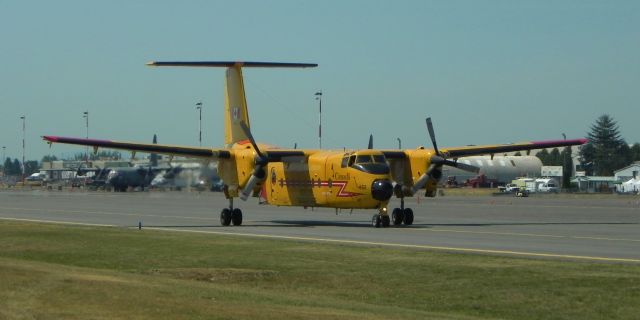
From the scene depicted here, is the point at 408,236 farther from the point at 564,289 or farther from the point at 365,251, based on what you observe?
the point at 564,289

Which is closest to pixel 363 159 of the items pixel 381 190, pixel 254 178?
pixel 381 190

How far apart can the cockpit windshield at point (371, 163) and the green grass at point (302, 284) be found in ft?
30.0

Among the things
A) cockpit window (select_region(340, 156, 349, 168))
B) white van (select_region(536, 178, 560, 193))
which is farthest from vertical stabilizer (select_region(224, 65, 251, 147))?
white van (select_region(536, 178, 560, 193))

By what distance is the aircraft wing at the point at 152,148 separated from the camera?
126 ft

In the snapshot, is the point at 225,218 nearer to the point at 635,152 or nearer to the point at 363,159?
the point at 363,159

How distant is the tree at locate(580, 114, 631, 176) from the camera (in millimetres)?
173500

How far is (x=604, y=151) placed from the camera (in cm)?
17662

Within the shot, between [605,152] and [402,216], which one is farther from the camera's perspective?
[605,152]

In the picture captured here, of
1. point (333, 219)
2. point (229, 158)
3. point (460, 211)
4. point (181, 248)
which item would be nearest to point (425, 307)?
point (181, 248)

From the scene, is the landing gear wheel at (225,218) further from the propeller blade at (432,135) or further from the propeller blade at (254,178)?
the propeller blade at (432,135)

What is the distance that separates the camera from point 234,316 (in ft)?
46.0

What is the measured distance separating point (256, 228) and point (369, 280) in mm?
17906

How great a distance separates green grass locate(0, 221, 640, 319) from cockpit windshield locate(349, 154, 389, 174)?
916cm

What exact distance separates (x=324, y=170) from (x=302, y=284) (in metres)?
18.8
